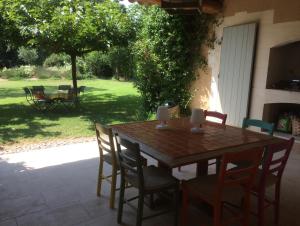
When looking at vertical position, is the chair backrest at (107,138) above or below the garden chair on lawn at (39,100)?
above

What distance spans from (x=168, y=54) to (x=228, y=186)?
4.71 m

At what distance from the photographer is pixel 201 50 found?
244 inches

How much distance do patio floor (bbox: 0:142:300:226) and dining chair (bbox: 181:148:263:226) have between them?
452 mm

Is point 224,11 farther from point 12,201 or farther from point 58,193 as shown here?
point 12,201

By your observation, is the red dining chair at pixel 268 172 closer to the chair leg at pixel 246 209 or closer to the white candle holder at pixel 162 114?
the chair leg at pixel 246 209

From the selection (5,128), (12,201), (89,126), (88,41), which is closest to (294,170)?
(12,201)

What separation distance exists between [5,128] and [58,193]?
3627 millimetres

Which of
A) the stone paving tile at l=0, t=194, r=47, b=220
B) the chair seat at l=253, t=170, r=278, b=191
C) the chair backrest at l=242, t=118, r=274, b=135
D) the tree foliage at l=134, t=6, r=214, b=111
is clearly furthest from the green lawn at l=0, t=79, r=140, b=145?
the chair seat at l=253, t=170, r=278, b=191

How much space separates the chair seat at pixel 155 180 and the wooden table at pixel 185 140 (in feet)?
0.82

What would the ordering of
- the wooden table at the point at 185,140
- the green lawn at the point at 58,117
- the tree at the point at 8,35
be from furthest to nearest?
1. the tree at the point at 8,35
2. the green lawn at the point at 58,117
3. the wooden table at the point at 185,140

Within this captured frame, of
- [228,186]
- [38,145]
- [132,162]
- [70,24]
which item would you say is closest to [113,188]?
[132,162]

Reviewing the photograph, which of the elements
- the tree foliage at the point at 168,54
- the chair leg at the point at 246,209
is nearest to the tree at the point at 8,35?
the tree foliage at the point at 168,54

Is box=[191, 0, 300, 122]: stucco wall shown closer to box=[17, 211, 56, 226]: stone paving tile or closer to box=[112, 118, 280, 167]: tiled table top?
box=[112, 118, 280, 167]: tiled table top

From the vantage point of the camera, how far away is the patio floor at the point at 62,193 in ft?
8.54
